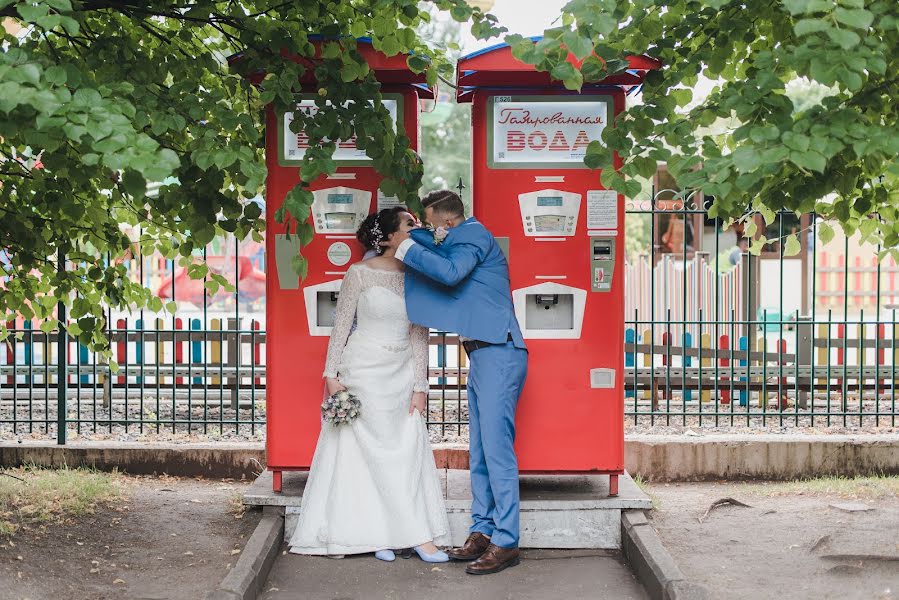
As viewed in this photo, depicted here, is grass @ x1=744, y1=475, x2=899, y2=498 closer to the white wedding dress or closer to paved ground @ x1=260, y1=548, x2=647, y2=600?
paved ground @ x1=260, y1=548, x2=647, y2=600

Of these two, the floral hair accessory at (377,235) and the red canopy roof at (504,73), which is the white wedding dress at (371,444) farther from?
the red canopy roof at (504,73)

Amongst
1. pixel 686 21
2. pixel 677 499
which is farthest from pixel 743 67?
pixel 677 499

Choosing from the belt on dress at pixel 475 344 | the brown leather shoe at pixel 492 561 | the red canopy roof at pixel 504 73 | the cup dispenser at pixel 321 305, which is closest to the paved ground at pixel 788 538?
the brown leather shoe at pixel 492 561

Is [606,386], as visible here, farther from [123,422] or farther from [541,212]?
[123,422]

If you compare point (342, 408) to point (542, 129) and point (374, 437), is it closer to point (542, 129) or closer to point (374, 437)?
point (374, 437)

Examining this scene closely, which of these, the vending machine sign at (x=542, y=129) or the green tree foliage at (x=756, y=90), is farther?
the vending machine sign at (x=542, y=129)

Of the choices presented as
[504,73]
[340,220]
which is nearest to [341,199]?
[340,220]

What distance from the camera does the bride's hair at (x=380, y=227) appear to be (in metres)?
5.15

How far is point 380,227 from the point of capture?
5.17 m

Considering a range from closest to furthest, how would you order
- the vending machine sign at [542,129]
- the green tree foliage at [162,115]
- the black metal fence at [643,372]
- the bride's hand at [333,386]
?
the green tree foliage at [162,115]
the bride's hand at [333,386]
the vending machine sign at [542,129]
the black metal fence at [643,372]

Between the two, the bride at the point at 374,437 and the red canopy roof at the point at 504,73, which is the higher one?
the red canopy roof at the point at 504,73

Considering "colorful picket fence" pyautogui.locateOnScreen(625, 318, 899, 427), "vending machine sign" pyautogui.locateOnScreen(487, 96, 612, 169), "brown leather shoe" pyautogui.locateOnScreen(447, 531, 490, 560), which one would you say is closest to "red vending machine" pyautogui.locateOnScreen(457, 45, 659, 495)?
"vending machine sign" pyautogui.locateOnScreen(487, 96, 612, 169)

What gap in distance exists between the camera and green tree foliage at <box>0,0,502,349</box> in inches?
129

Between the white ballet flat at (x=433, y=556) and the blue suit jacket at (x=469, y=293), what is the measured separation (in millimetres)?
1127
